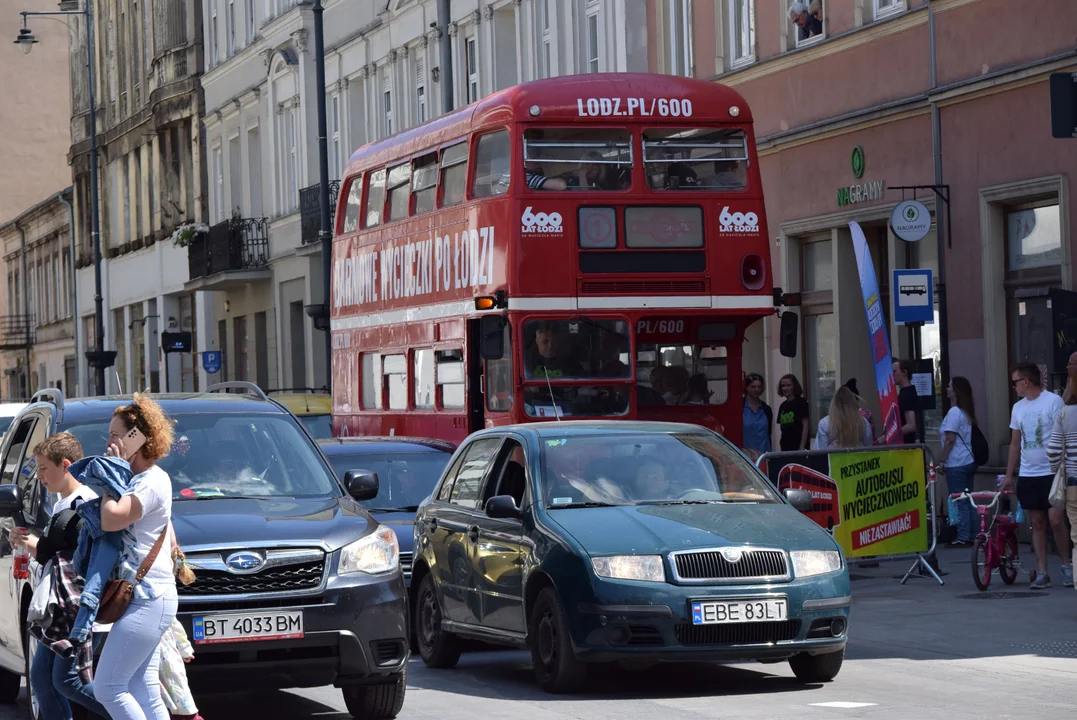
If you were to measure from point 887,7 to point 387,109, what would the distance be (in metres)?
20.4

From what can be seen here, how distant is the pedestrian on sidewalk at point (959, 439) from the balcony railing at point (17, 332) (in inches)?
2654

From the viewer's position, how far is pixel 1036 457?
56.6 ft

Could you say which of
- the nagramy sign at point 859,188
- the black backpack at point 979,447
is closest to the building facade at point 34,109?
the nagramy sign at point 859,188

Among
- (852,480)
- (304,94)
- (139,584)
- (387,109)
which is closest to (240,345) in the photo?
(304,94)

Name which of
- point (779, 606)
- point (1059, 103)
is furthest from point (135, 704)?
point (1059, 103)

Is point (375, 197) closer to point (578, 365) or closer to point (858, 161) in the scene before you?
point (578, 365)

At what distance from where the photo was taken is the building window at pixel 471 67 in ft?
130

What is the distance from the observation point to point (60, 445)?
30.8ft

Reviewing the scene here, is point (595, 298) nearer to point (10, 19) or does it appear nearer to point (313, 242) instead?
point (313, 242)

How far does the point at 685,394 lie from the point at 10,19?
72.3 metres

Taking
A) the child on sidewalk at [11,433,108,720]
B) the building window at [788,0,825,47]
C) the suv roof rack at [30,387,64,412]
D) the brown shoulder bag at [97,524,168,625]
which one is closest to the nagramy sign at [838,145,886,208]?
the building window at [788,0,825,47]

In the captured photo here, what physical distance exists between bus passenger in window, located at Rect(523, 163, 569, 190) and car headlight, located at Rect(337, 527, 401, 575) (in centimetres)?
894

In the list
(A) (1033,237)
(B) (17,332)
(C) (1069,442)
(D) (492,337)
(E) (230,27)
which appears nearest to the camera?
(C) (1069,442)

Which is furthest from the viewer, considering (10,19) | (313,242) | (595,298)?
(10,19)
